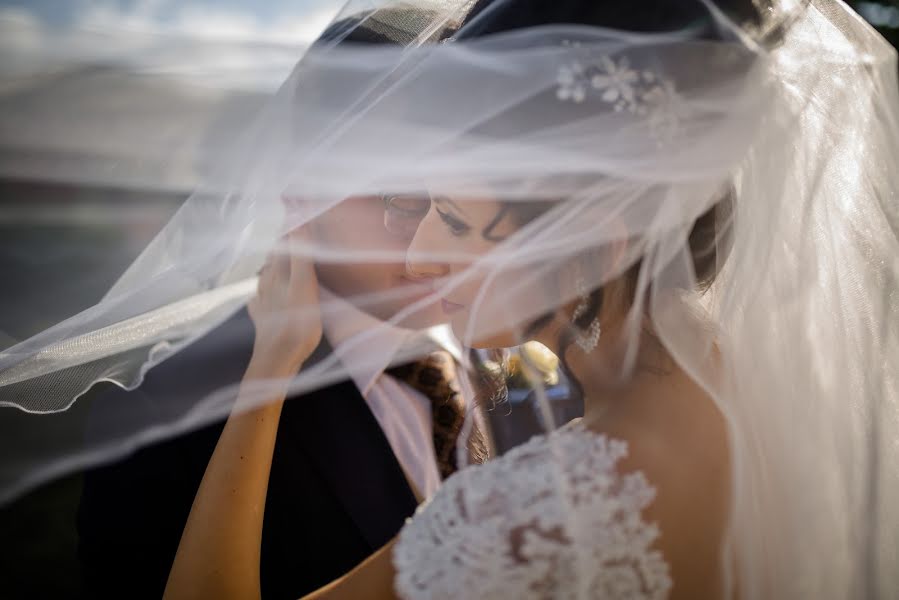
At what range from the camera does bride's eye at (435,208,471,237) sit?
133cm

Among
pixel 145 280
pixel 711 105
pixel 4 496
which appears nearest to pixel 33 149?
pixel 145 280

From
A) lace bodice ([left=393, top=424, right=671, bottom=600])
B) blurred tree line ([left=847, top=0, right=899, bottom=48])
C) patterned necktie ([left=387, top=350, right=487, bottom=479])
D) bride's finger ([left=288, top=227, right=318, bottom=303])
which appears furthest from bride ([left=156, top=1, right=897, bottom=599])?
blurred tree line ([left=847, top=0, right=899, bottom=48])

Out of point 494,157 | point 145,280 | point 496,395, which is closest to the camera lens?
point 494,157

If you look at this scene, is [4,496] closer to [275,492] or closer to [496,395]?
[275,492]

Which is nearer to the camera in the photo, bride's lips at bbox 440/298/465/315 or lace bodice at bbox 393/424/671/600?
lace bodice at bbox 393/424/671/600

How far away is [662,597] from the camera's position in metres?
1.14

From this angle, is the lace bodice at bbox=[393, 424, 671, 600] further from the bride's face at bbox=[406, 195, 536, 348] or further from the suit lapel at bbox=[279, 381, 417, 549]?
the suit lapel at bbox=[279, 381, 417, 549]

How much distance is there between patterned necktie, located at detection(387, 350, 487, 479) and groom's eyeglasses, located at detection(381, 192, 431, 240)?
381mm

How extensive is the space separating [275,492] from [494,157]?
946 mm

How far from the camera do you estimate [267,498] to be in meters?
1.73

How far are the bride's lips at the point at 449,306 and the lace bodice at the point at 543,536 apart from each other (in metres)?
0.36

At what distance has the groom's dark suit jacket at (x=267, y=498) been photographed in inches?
66.4

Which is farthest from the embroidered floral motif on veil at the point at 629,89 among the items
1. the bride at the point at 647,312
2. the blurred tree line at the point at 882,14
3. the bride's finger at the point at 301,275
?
the blurred tree line at the point at 882,14

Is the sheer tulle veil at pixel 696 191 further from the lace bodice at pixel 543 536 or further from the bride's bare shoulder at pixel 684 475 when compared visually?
the lace bodice at pixel 543 536
